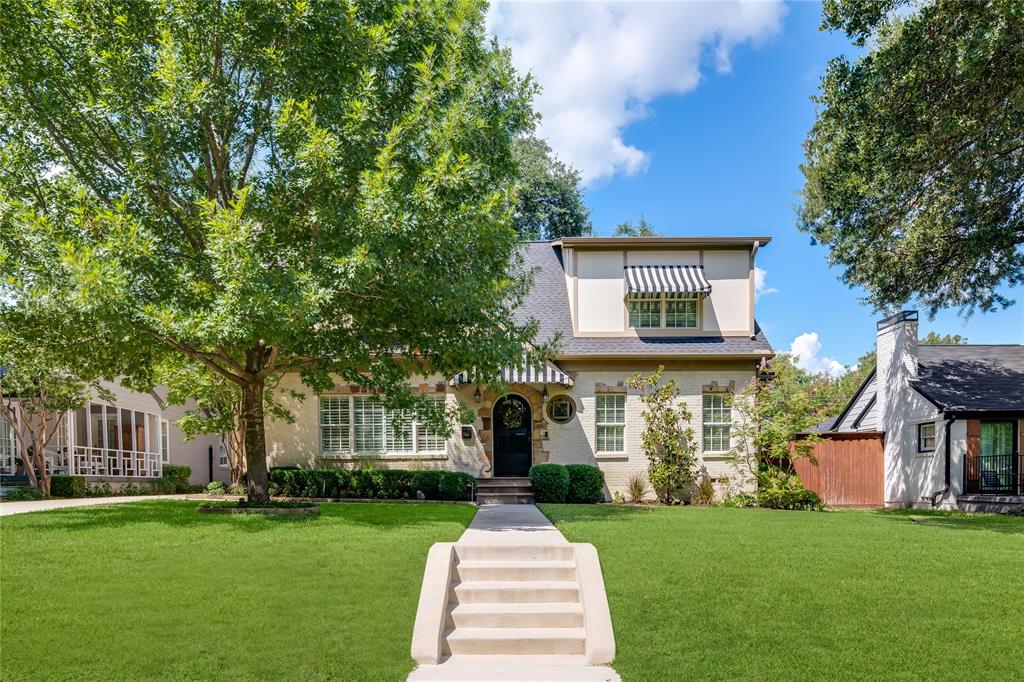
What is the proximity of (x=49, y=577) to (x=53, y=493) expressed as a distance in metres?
12.5

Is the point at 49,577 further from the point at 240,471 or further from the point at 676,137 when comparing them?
the point at 676,137

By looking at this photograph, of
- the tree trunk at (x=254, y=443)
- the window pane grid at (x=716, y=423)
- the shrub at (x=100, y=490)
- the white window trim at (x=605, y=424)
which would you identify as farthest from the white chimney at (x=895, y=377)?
the shrub at (x=100, y=490)

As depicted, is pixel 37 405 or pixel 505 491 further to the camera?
pixel 505 491

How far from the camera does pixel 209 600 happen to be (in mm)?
7445

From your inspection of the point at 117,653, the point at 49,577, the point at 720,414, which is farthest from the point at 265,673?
the point at 720,414

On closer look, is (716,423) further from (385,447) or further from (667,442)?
(385,447)

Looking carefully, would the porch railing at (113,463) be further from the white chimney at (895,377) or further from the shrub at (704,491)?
the white chimney at (895,377)

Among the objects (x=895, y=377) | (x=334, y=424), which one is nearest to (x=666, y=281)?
(x=895, y=377)

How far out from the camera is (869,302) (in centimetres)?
2036

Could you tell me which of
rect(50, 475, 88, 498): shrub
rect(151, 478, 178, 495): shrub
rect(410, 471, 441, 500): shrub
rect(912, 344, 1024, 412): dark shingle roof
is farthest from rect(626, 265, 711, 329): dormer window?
rect(50, 475, 88, 498): shrub

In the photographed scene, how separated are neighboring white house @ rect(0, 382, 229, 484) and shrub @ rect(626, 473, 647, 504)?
14.1 m

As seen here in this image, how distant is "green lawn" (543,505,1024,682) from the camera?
6.33 m

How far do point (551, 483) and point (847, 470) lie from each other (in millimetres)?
9712

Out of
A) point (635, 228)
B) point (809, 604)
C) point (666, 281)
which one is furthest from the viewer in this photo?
point (635, 228)
